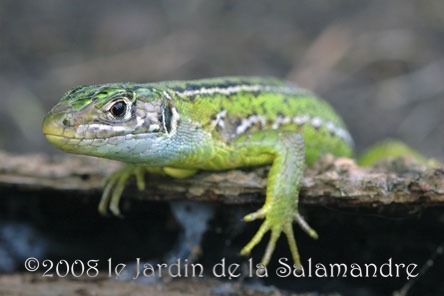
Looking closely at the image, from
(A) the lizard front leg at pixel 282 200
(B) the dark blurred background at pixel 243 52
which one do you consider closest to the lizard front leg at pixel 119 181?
(A) the lizard front leg at pixel 282 200

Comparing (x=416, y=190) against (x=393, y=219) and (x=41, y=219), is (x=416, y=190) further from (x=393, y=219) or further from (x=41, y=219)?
(x=41, y=219)

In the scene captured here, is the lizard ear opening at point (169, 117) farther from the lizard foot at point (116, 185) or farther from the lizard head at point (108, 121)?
the lizard foot at point (116, 185)

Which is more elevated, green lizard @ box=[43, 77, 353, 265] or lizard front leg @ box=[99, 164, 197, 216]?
green lizard @ box=[43, 77, 353, 265]

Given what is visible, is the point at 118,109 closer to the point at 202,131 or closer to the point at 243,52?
the point at 202,131

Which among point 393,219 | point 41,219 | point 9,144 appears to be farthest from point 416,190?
point 9,144

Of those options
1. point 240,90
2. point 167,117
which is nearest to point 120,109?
point 167,117

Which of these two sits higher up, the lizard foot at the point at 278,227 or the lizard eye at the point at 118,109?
the lizard eye at the point at 118,109

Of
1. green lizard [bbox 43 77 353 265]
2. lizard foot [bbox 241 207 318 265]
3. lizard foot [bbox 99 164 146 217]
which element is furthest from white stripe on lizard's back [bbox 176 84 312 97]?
lizard foot [bbox 241 207 318 265]

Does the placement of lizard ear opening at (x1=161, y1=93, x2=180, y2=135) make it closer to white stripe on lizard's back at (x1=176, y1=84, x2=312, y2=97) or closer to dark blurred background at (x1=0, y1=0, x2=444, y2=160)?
white stripe on lizard's back at (x1=176, y1=84, x2=312, y2=97)
